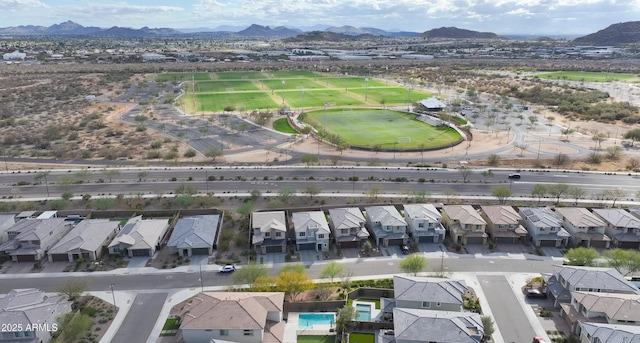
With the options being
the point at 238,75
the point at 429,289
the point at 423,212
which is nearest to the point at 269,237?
the point at 423,212

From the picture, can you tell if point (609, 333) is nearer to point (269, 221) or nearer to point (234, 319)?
point (234, 319)

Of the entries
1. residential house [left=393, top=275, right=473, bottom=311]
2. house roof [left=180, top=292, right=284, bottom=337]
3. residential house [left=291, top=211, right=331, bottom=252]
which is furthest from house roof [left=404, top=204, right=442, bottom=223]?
house roof [left=180, top=292, right=284, bottom=337]


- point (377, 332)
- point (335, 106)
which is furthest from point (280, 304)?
point (335, 106)

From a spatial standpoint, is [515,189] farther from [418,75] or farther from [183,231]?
[418,75]

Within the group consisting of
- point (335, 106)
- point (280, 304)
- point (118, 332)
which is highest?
point (335, 106)

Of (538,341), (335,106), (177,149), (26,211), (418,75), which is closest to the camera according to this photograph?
(538,341)

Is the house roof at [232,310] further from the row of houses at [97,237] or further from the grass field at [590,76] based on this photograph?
the grass field at [590,76]
